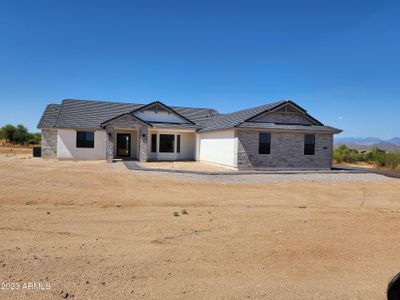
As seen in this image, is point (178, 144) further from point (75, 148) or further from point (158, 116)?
point (75, 148)

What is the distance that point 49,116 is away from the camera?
93.2 ft

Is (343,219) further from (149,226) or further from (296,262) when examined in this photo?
(149,226)

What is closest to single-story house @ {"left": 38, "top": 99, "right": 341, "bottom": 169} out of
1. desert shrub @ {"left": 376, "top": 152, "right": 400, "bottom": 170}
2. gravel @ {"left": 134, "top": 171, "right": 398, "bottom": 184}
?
gravel @ {"left": 134, "top": 171, "right": 398, "bottom": 184}

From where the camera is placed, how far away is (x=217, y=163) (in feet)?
76.3

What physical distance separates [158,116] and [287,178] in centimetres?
1420

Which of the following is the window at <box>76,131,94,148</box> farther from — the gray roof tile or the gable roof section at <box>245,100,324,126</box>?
the gable roof section at <box>245,100,324,126</box>

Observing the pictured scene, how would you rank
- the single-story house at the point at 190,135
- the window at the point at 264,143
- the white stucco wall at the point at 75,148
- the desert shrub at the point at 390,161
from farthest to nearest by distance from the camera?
the desert shrub at the point at 390,161
the white stucco wall at the point at 75,148
the single-story house at the point at 190,135
the window at the point at 264,143

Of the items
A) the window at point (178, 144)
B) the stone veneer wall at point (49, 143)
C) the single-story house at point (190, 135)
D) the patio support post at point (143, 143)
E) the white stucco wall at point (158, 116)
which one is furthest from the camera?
the window at point (178, 144)

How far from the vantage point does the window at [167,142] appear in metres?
27.1

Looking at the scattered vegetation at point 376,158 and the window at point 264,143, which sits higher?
the window at point 264,143

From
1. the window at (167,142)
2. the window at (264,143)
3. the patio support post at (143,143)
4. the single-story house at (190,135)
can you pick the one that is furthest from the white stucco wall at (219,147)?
the patio support post at (143,143)

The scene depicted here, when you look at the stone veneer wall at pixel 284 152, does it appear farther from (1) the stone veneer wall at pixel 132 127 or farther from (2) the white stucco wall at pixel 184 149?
(2) the white stucco wall at pixel 184 149

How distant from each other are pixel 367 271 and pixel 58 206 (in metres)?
7.74

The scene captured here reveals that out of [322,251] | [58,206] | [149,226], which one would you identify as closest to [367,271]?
[322,251]
